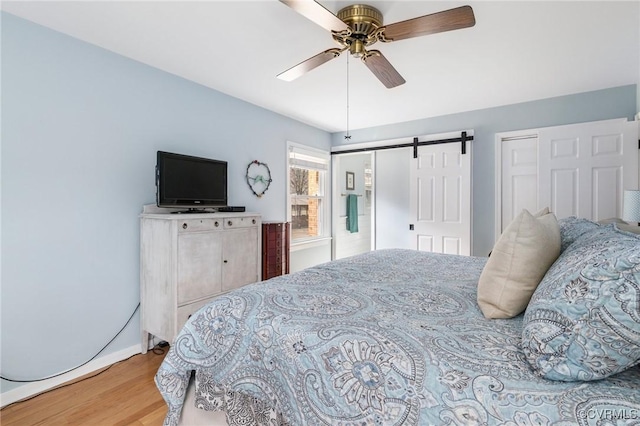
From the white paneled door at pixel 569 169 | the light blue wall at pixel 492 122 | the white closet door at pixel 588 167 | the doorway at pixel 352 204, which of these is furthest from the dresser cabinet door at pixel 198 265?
the white closet door at pixel 588 167

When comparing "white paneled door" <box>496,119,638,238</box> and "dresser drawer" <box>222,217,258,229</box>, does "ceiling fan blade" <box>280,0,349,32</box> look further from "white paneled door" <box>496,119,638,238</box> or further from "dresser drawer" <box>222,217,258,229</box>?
"white paneled door" <box>496,119,638,238</box>

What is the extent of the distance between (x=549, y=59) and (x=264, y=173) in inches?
119

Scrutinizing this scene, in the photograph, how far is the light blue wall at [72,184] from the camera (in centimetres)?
200

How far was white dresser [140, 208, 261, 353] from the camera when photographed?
2.36 metres

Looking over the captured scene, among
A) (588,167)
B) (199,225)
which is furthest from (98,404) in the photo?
(588,167)

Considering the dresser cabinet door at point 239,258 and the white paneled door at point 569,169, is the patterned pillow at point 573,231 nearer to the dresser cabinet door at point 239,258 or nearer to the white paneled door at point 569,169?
the white paneled door at point 569,169

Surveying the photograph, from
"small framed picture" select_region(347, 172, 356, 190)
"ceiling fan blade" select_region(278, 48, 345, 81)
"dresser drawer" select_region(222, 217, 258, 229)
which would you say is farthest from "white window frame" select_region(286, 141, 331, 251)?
"ceiling fan blade" select_region(278, 48, 345, 81)

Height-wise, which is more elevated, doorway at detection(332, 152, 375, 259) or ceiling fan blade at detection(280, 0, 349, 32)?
ceiling fan blade at detection(280, 0, 349, 32)

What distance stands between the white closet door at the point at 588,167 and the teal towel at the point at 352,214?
2946 millimetres

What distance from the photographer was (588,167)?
321 cm

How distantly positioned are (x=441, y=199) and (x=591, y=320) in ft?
11.5

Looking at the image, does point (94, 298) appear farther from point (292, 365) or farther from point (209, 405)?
point (292, 365)

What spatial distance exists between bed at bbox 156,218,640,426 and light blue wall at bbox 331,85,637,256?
2412 mm

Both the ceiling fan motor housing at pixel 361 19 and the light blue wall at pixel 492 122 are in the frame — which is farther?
the light blue wall at pixel 492 122
